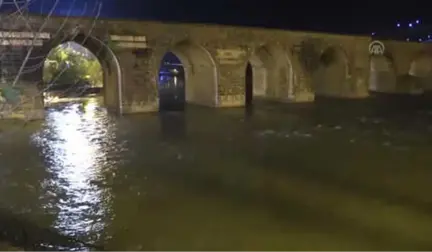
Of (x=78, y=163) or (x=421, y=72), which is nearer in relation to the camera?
(x=78, y=163)

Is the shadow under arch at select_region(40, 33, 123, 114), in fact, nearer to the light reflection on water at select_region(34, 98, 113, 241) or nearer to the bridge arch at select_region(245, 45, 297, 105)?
the light reflection on water at select_region(34, 98, 113, 241)

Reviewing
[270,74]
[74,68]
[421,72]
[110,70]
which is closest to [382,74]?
[421,72]

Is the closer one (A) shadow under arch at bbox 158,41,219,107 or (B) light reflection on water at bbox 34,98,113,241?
(B) light reflection on water at bbox 34,98,113,241

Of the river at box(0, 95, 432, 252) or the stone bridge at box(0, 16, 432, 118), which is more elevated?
the stone bridge at box(0, 16, 432, 118)

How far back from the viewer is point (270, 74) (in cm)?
2067

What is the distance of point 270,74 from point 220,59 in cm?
388

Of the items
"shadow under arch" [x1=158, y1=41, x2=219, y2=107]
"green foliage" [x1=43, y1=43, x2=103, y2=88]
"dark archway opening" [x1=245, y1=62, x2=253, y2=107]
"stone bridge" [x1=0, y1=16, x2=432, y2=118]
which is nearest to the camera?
"stone bridge" [x1=0, y1=16, x2=432, y2=118]

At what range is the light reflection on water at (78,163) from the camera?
6156mm

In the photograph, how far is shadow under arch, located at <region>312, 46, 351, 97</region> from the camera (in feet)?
70.5

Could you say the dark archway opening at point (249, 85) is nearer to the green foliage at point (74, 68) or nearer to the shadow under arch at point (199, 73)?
the shadow under arch at point (199, 73)

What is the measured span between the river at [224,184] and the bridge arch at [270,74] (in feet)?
20.8

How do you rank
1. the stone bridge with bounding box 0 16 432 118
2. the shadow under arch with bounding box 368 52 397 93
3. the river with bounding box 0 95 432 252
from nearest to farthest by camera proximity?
the river with bounding box 0 95 432 252
the stone bridge with bounding box 0 16 432 118
the shadow under arch with bounding box 368 52 397 93

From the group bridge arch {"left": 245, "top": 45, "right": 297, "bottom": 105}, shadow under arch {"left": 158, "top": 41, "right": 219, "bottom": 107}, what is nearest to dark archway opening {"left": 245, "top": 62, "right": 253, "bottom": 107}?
bridge arch {"left": 245, "top": 45, "right": 297, "bottom": 105}

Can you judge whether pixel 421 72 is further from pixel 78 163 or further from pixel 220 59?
pixel 78 163
